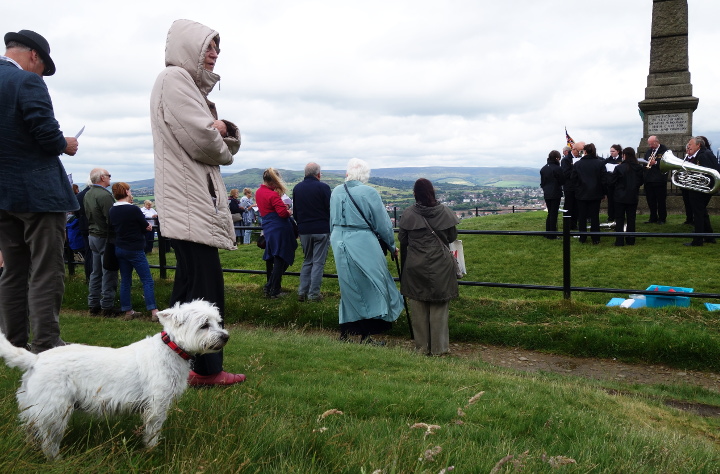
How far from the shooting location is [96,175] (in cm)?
876

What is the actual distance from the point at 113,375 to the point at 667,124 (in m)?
19.3

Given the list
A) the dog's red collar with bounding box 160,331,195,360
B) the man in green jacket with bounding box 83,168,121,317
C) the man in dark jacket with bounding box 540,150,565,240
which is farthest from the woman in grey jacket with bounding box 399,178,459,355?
the man in dark jacket with bounding box 540,150,565,240

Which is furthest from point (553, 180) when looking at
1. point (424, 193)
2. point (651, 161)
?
point (424, 193)

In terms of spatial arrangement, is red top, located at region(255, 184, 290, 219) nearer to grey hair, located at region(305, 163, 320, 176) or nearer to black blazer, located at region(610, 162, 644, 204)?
grey hair, located at region(305, 163, 320, 176)

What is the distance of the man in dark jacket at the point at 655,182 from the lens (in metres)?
15.1

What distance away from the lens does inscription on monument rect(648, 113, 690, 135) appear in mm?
17766

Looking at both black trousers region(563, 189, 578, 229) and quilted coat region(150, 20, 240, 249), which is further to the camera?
black trousers region(563, 189, 578, 229)

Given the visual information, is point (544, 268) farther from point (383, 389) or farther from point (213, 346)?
point (213, 346)

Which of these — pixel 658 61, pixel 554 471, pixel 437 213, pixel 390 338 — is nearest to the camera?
pixel 554 471

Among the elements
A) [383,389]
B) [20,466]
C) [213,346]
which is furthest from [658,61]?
[20,466]

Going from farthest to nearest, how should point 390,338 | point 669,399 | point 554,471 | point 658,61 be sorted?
point 658,61
point 390,338
point 669,399
point 554,471

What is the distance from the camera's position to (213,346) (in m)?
3.22

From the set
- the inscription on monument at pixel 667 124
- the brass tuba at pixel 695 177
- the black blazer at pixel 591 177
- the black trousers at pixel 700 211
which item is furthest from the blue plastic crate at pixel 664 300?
the inscription on monument at pixel 667 124

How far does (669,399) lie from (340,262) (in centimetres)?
405
